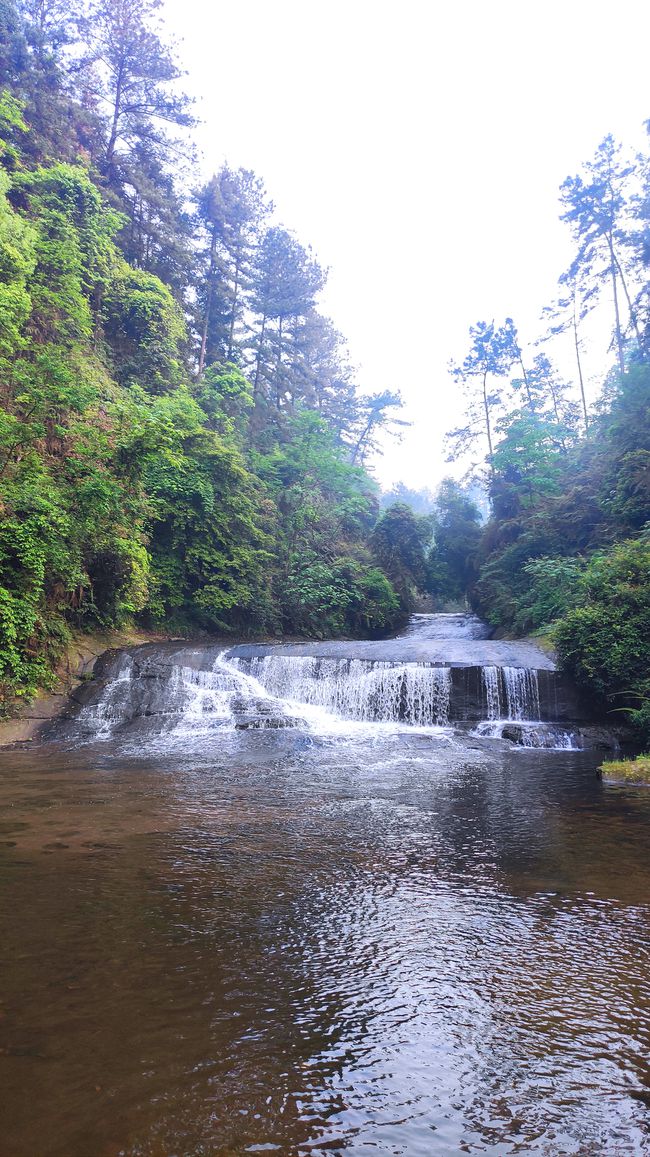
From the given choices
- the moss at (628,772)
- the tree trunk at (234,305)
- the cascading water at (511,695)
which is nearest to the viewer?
the moss at (628,772)

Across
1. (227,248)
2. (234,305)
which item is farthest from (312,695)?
(227,248)

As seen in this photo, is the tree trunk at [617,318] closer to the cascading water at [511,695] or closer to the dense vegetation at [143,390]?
the dense vegetation at [143,390]

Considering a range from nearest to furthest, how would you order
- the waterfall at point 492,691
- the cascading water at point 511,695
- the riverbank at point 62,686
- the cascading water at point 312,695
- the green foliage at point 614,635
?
1. the riverbank at point 62,686
2. the green foliage at point 614,635
3. the cascading water at point 312,695
4. the cascading water at point 511,695
5. the waterfall at point 492,691

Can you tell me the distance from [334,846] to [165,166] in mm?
34143

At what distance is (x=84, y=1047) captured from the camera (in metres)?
2.30

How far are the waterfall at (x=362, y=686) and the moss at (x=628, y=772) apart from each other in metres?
4.52

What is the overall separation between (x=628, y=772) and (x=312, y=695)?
7143 millimetres

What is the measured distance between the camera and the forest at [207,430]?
476 inches

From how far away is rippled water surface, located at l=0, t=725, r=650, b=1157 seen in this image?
6.51 ft

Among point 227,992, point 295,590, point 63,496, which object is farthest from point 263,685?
point 227,992

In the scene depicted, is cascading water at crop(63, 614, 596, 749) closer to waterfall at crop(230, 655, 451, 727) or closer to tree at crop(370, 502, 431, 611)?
waterfall at crop(230, 655, 451, 727)

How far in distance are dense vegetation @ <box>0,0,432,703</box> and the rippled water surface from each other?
7534 millimetres

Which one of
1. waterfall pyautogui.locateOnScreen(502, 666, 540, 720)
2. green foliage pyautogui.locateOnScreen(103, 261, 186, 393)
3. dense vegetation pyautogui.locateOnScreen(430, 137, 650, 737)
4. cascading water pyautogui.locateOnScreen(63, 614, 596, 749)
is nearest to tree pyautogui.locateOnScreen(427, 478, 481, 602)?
dense vegetation pyautogui.locateOnScreen(430, 137, 650, 737)

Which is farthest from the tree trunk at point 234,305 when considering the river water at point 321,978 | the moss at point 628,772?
the river water at point 321,978
